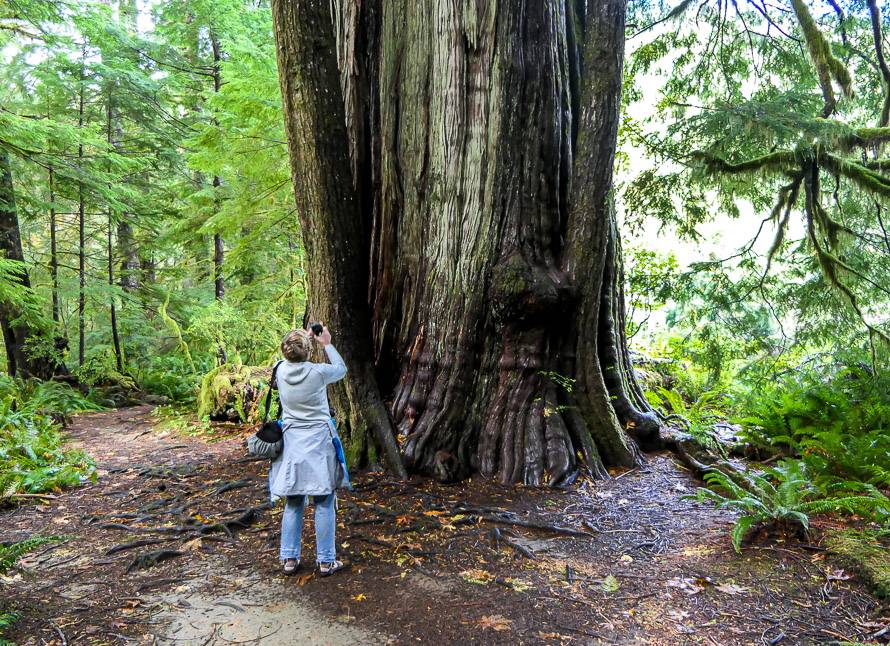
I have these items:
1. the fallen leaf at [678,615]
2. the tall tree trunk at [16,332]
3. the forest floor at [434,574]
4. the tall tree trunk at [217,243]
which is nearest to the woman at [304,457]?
the forest floor at [434,574]

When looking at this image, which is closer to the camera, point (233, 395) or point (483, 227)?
point (483, 227)

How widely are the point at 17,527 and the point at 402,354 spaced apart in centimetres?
357

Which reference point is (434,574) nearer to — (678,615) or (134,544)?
(678,615)

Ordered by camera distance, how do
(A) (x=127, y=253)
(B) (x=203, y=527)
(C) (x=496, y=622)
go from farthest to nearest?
(A) (x=127, y=253) → (B) (x=203, y=527) → (C) (x=496, y=622)

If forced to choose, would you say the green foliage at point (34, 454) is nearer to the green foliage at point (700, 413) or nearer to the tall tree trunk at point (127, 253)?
the tall tree trunk at point (127, 253)

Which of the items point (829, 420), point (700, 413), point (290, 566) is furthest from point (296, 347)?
point (700, 413)

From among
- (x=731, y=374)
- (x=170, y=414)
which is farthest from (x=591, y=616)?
(x=170, y=414)

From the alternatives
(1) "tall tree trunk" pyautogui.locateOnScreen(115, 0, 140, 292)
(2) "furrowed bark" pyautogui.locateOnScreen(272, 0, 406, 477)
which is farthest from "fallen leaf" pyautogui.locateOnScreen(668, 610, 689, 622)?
(1) "tall tree trunk" pyautogui.locateOnScreen(115, 0, 140, 292)

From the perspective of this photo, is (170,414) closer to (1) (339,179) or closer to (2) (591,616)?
(1) (339,179)

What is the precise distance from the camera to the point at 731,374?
370 inches

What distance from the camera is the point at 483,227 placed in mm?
5121

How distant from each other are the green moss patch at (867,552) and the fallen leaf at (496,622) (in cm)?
204

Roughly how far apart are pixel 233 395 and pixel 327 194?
15.5 ft

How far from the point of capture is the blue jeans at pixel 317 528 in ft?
10.8
